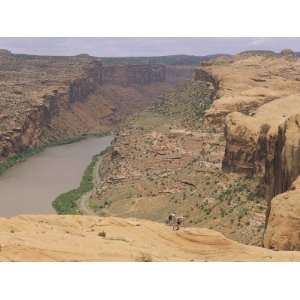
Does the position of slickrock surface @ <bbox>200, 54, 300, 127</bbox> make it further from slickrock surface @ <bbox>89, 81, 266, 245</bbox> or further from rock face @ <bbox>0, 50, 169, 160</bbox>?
rock face @ <bbox>0, 50, 169, 160</bbox>

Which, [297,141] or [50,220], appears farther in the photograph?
[297,141]

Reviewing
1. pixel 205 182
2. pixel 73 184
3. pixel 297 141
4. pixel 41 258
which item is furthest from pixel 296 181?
pixel 73 184

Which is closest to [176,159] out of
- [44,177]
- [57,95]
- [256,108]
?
[256,108]

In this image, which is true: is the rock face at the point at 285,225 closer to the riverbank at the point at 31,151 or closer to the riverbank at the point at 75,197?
the riverbank at the point at 75,197

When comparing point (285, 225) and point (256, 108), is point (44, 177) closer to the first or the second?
point (256, 108)

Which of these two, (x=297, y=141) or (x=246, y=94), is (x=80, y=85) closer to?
(x=246, y=94)

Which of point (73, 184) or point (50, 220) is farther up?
point (50, 220)
